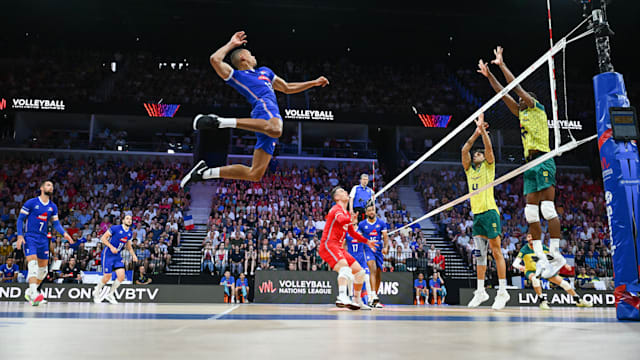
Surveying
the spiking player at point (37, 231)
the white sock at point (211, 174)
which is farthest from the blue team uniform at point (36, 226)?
the white sock at point (211, 174)

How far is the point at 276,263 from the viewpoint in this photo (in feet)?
48.4

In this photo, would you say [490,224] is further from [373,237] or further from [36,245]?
[36,245]

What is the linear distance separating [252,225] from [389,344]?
14050mm

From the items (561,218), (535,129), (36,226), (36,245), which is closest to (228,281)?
(36,245)

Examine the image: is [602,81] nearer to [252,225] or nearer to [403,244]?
[403,244]

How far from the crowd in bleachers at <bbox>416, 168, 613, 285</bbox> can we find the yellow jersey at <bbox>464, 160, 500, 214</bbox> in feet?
22.6

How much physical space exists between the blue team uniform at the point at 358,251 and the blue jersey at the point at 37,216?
5487 mm

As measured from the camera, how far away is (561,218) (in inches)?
739

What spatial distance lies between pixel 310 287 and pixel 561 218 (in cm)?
1111

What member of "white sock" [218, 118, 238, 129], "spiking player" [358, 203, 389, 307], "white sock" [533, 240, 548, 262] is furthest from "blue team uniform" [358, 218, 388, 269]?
"white sock" [218, 118, 238, 129]

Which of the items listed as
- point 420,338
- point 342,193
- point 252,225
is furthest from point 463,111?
point 420,338

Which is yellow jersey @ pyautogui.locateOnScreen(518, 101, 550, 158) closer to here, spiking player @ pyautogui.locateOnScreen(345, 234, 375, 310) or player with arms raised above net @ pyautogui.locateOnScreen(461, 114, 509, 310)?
player with arms raised above net @ pyautogui.locateOnScreen(461, 114, 509, 310)

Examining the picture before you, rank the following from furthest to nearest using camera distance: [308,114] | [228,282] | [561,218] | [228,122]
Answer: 1. [308,114]
2. [561,218]
3. [228,282]
4. [228,122]

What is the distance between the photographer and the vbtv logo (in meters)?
13.1
